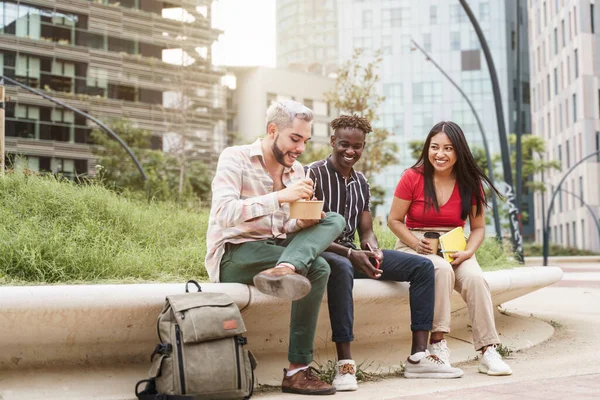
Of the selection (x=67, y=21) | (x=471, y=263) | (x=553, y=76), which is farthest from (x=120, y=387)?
(x=553, y=76)

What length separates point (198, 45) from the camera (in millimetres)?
54844

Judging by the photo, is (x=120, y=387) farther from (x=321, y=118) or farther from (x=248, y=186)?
(x=321, y=118)

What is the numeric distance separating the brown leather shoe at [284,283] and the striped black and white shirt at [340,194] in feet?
3.71

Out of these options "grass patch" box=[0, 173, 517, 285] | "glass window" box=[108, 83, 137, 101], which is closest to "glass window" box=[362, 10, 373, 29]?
"glass window" box=[108, 83, 137, 101]

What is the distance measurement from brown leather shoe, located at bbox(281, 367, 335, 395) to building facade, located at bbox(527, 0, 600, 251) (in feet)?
165

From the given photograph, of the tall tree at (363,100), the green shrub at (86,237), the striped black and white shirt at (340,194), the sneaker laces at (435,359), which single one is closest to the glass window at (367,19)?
the tall tree at (363,100)

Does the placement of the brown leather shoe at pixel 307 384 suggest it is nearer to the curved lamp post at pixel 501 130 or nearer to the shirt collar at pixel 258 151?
the shirt collar at pixel 258 151

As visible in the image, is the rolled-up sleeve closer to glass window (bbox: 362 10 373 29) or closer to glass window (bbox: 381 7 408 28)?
glass window (bbox: 381 7 408 28)

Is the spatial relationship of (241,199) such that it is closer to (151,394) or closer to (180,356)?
(180,356)

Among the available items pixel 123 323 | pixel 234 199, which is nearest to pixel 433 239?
pixel 234 199

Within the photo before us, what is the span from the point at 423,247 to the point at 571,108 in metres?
58.8

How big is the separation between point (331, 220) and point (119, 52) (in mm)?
48682

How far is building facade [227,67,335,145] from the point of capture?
3157 inches

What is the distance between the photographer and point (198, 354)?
13.7 feet
